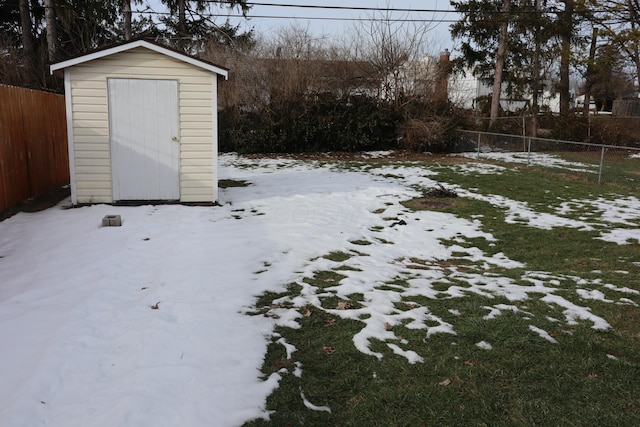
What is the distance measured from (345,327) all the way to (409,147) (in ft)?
52.7

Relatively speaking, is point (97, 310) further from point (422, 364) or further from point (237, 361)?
point (422, 364)

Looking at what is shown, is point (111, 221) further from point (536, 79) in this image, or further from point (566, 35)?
point (566, 35)

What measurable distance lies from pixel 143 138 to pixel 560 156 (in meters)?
15.8

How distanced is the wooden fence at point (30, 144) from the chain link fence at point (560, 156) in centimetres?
1292

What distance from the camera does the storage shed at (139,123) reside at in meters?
8.37

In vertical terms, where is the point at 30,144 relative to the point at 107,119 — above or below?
below

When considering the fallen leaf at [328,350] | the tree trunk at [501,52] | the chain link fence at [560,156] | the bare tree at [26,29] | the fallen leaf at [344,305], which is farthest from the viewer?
the tree trunk at [501,52]

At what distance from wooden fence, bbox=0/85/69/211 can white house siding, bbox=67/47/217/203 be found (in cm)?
102

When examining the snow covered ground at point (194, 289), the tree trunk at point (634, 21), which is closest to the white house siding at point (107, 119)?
the snow covered ground at point (194, 289)

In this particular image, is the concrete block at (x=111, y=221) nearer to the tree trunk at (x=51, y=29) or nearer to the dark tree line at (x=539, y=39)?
the tree trunk at (x=51, y=29)

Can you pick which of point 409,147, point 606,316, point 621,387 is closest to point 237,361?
point 621,387

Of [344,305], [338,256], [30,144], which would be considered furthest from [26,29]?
[344,305]

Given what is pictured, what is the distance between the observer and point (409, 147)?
1945 cm

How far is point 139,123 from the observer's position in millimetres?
8586
